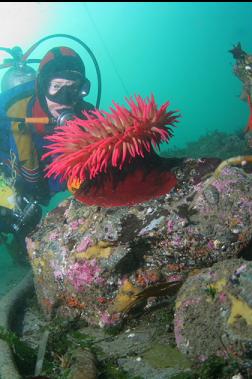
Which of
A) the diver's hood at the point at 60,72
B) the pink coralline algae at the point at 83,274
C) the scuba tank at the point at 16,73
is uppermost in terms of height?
the scuba tank at the point at 16,73

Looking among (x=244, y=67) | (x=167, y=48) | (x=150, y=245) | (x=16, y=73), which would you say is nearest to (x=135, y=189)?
(x=150, y=245)

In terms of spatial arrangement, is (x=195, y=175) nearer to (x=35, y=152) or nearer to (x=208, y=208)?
(x=208, y=208)

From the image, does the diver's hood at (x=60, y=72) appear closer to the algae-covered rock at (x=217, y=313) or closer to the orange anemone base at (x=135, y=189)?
the orange anemone base at (x=135, y=189)

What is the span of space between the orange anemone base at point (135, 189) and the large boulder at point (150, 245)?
0.07m

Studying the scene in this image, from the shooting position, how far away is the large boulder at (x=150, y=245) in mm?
2953

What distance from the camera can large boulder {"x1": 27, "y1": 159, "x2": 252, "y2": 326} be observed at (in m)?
2.95

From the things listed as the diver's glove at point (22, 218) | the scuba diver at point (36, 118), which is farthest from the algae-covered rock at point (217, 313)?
the scuba diver at point (36, 118)

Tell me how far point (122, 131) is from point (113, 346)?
1920 mm

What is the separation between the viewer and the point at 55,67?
23.7ft

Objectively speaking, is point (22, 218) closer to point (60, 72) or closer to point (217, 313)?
point (60, 72)

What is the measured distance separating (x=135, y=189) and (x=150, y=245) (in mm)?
607

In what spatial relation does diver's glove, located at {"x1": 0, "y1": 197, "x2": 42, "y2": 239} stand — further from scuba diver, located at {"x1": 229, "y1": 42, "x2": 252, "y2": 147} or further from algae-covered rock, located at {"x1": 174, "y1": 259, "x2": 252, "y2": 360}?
scuba diver, located at {"x1": 229, "y1": 42, "x2": 252, "y2": 147}

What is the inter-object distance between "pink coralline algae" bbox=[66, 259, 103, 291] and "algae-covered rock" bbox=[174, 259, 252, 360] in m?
0.82

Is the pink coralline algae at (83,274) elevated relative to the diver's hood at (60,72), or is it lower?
lower
